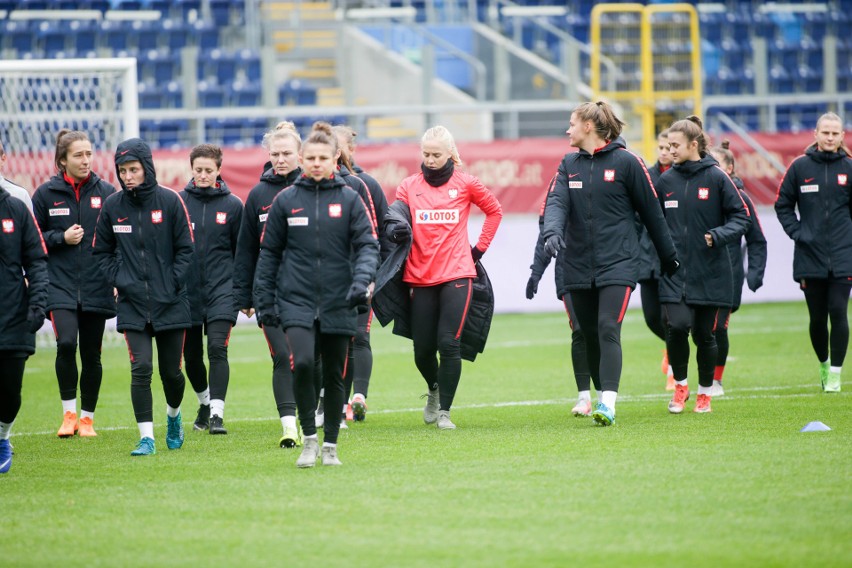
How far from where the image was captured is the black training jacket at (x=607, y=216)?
334 inches

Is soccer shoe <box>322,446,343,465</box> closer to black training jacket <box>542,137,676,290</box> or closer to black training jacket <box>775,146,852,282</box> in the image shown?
black training jacket <box>542,137,676,290</box>

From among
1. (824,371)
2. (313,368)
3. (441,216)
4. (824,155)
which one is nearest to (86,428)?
(313,368)

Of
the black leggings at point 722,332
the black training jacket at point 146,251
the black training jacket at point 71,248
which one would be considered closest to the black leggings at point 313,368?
the black training jacket at point 146,251

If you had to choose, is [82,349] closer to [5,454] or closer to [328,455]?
[5,454]

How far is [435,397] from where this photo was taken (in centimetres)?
937

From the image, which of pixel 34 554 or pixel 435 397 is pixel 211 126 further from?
pixel 34 554

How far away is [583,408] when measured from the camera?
30.9 ft

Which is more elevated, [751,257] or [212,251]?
[212,251]

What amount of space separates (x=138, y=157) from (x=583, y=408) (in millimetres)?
3836

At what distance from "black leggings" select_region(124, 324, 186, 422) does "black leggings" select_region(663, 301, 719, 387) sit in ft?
12.2

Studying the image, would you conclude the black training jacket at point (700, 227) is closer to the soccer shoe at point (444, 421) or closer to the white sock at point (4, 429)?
the soccer shoe at point (444, 421)

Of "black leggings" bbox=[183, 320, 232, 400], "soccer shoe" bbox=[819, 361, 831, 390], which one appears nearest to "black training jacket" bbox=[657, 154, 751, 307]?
"soccer shoe" bbox=[819, 361, 831, 390]

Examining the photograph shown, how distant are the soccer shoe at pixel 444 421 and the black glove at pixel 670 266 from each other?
1.87m

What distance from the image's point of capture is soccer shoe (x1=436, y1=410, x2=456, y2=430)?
8.89 m
